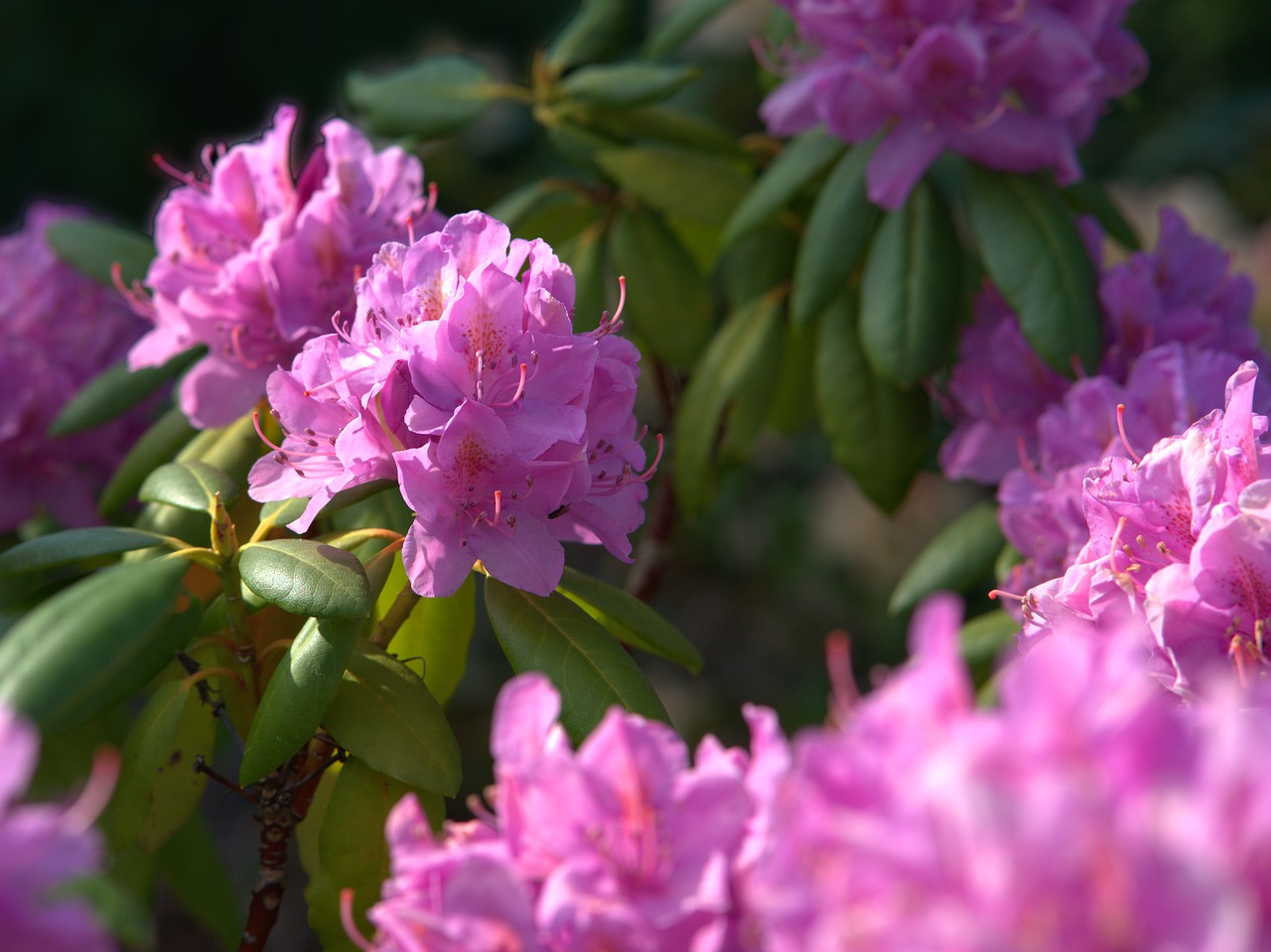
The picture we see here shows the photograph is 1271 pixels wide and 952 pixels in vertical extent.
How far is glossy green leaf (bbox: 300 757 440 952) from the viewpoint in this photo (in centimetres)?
96

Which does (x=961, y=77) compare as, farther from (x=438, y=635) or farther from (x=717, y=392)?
(x=438, y=635)

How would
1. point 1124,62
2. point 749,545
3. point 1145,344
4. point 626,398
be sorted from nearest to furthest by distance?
point 626,398, point 1145,344, point 1124,62, point 749,545

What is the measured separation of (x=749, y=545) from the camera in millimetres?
3506

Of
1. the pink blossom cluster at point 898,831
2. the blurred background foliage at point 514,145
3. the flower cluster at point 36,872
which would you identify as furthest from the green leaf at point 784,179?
the blurred background foliage at point 514,145

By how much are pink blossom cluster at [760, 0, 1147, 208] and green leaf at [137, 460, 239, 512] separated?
0.68m

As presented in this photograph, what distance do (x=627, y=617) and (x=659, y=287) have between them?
582 mm

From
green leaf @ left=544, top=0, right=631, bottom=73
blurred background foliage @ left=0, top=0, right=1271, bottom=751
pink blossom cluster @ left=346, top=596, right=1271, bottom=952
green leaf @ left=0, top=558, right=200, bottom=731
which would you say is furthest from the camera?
blurred background foliage @ left=0, top=0, right=1271, bottom=751

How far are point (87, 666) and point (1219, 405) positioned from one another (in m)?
0.89

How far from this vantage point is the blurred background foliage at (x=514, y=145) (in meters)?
3.12

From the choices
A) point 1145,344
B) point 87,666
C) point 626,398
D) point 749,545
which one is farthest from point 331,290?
point 749,545

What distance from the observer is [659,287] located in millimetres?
1524

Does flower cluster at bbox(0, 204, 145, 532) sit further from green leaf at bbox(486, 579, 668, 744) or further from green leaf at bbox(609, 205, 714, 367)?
green leaf at bbox(486, 579, 668, 744)

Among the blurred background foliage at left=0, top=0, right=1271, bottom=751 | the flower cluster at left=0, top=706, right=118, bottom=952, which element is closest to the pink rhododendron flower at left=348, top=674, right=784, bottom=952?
the flower cluster at left=0, top=706, right=118, bottom=952

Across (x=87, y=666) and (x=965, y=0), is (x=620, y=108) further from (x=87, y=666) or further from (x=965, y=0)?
(x=87, y=666)
